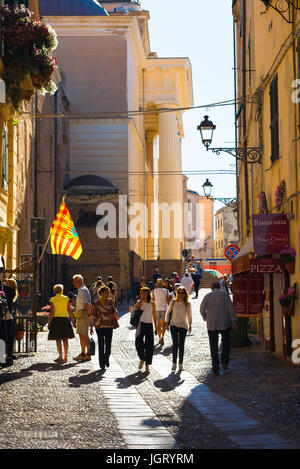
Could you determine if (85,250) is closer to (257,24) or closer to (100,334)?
(257,24)

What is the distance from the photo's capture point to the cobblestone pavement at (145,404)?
8.27 m

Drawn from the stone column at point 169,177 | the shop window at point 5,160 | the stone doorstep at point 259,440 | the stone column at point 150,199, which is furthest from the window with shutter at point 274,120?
the stone column at point 150,199

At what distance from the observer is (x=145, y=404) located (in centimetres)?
1083

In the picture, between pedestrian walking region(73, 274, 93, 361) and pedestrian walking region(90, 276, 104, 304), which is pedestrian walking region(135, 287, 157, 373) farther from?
pedestrian walking region(90, 276, 104, 304)

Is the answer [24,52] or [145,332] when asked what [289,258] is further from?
[24,52]

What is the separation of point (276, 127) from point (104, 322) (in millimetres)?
5453

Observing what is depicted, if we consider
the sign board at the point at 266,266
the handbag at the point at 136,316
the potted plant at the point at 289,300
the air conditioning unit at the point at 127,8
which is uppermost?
the air conditioning unit at the point at 127,8

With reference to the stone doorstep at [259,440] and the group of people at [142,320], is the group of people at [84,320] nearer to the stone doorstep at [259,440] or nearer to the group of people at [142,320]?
the group of people at [142,320]

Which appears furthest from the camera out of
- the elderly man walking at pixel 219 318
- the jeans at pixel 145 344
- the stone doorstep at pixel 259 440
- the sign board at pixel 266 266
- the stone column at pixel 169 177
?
the stone column at pixel 169 177

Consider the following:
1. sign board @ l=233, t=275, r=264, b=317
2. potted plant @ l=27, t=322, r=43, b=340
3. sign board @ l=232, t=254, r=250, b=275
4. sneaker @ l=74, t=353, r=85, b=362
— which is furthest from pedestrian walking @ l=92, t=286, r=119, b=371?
sign board @ l=233, t=275, r=264, b=317

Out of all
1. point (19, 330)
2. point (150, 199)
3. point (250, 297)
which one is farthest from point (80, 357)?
point (150, 199)

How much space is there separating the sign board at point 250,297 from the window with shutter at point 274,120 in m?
3.22

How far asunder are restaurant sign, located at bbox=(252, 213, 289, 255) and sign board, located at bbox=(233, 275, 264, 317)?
338 cm

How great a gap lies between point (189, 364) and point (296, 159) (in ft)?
14.5
